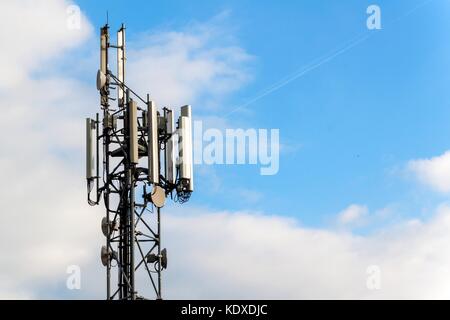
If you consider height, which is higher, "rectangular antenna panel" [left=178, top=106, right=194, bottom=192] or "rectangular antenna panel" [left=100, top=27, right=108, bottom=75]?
"rectangular antenna panel" [left=100, top=27, right=108, bottom=75]

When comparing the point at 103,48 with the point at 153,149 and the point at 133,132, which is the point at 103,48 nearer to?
the point at 133,132

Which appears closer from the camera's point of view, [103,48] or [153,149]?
[153,149]

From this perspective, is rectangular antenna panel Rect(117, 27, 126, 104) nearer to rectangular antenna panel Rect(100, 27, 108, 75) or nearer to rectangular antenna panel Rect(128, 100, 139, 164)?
rectangular antenna panel Rect(100, 27, 108, 75)

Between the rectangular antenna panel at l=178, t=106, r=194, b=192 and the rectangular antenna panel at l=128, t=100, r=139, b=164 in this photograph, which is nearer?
the rectangular antenna panel at l=128, t=100, r=139, b=164

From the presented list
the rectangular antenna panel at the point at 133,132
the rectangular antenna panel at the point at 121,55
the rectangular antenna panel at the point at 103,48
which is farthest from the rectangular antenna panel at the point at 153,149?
the rectangular antenna panel at the point at 103,48

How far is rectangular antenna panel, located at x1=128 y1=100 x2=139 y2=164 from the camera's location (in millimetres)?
41312

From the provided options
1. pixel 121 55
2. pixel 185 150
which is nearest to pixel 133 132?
pixel 185 150

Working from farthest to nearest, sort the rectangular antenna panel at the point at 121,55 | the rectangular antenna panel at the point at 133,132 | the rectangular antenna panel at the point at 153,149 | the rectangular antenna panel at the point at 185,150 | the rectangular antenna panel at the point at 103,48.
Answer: the rectangular antenna panel at the point at 121,55, the rectangular antenna panel at the point at 103,48, the rectangular antenna panel at the point at 185,150, the rectangular antenna panel at the point at 153,149, the rectangular antenna panel at the point at 133,132

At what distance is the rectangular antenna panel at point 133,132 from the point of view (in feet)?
136

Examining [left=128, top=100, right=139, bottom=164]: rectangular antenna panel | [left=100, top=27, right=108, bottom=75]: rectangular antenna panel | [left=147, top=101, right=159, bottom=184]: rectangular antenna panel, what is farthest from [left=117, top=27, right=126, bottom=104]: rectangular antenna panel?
[left=147, top=101, right=159, bottom=184]: rectangular antenna panel

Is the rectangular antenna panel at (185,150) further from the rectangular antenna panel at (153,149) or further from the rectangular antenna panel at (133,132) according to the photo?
the rectangular antenna panel at (133,132)

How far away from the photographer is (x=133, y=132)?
4150cm
